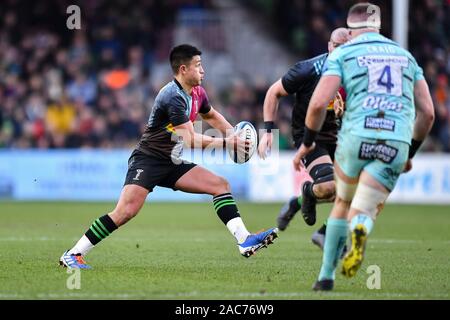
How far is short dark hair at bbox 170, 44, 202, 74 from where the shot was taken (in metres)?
9.55

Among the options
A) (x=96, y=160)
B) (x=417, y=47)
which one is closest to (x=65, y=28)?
(x=96, y=160)

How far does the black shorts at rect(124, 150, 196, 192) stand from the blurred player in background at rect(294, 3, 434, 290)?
233 centimetres

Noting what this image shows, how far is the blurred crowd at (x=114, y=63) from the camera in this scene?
23.5 metres

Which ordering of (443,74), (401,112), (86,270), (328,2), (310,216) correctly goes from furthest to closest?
1. (328,2)
2. (443,74)
3. (310,216)
4. (86,270)
5. (401,112)

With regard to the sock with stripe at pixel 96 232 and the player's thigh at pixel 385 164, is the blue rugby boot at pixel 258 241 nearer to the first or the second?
the sock with stripe at pixel 96 232

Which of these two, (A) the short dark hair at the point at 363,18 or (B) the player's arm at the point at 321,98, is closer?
(B) the player's arm at the point at 321,98

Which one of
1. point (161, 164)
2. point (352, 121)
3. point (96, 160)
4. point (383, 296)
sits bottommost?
point (96, 160)

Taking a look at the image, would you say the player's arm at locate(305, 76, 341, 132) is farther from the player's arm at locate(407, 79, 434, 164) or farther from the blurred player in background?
the player's arm at locate(407, 79, 434, 164)

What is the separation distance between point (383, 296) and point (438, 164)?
1420cm

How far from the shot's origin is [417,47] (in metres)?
24.4

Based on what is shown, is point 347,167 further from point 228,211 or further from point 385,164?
point 228,211

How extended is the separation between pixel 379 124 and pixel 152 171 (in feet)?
9.51

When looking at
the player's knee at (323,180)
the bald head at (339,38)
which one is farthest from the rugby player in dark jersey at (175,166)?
the bald head at (339,38)

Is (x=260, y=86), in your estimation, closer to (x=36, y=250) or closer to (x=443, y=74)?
(x=443, y=74)
